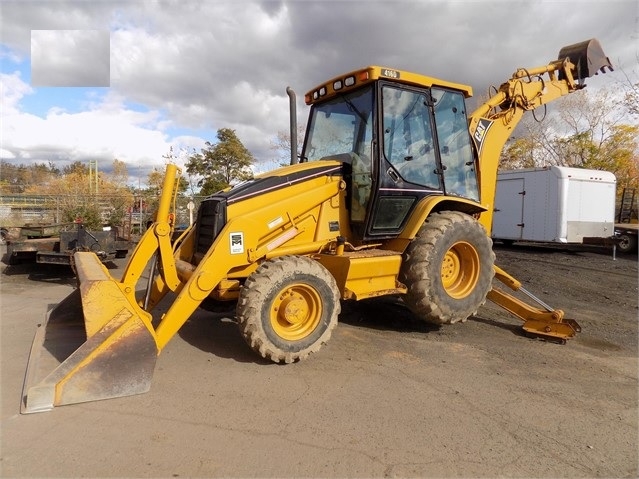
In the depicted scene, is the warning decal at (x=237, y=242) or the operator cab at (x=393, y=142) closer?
the warning decal at (x=237, y=242)

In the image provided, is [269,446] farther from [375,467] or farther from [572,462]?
[572,462]

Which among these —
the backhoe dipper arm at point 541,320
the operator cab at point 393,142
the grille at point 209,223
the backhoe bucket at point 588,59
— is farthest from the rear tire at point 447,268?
the backhoe bucket at point 588,59

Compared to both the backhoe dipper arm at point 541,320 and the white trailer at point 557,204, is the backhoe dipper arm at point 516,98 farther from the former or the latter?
the white trailer at point 557,204

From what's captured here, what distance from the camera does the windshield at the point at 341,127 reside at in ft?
17.1

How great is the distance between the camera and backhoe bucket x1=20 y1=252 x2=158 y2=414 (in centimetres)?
332

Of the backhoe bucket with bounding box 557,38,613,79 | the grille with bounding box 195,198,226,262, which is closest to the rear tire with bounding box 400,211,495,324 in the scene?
the grille with bounding box 195,198,226,262

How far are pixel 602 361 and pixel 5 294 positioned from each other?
9.10 metres

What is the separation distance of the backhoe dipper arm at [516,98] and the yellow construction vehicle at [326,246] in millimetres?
28

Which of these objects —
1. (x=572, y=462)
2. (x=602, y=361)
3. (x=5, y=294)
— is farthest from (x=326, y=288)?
(x=5, y=294)

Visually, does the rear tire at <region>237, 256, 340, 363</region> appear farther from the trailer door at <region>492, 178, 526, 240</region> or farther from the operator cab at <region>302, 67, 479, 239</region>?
the trailer door at <region>492, 178, 526, 240</region>

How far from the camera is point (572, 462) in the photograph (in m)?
2.85

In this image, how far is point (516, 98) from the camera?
6402 mm

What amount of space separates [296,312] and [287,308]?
12 cm

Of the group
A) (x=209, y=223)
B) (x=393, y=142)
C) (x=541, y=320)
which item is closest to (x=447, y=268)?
(x=541, y=320)
